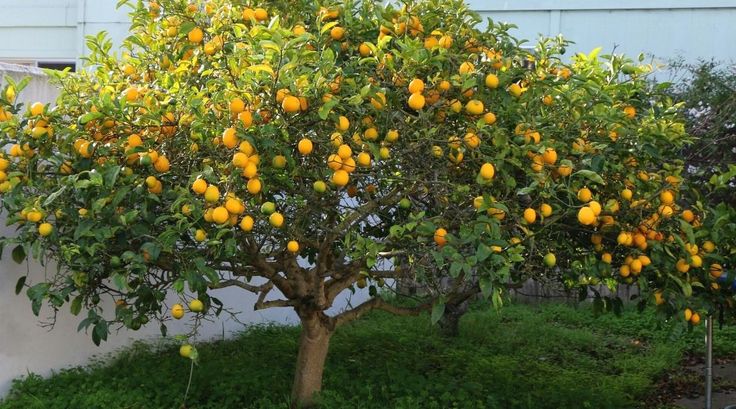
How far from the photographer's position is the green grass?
208 inches

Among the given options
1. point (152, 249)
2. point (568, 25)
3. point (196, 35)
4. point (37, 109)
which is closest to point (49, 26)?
point (568, 25)

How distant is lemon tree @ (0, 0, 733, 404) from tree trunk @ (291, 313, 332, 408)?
2.64ft

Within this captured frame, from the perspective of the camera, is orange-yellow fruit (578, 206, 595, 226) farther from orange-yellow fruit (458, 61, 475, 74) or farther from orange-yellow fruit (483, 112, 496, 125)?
orange-yellow fruit (458, 61, 475, 74)

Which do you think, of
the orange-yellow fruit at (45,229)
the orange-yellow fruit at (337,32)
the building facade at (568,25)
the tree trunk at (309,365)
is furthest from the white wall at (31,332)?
the building facade at (568,25)

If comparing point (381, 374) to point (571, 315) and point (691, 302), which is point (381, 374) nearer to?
point (691, 302)

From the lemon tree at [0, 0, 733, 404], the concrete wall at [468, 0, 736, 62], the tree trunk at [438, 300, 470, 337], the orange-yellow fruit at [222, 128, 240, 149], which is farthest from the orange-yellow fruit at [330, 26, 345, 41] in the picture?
the concrete wall at [468, 0, 736, 62]

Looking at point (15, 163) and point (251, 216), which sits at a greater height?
point (15, 163)

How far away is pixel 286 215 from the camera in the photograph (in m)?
4.09

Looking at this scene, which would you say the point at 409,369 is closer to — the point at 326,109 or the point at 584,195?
the point at 584,195

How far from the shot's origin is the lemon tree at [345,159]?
141 inches

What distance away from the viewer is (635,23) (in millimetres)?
9844

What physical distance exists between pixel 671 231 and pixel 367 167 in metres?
1.51

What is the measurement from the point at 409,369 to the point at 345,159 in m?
3.11

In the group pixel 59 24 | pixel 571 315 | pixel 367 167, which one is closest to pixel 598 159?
pixel 367 167
